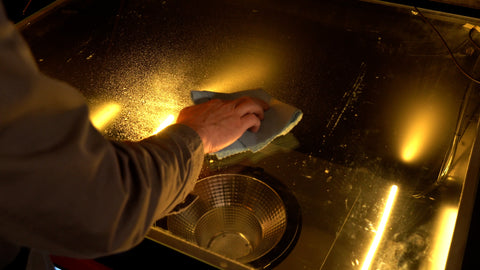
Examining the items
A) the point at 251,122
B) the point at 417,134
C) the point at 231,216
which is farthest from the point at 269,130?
the point at 417,134

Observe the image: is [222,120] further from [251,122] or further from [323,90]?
[323,90]

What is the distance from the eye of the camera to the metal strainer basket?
0.85m

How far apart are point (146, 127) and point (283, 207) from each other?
0.42 metres

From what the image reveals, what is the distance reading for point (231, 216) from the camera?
36.4 inches

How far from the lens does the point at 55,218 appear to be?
18.2 inches

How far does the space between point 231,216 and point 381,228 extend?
14.1 inches

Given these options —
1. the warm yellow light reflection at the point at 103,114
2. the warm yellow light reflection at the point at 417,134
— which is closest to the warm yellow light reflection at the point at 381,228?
the warm yellow light reflection at the point at 417,134

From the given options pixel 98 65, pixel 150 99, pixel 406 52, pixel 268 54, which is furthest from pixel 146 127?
pixel 406 52

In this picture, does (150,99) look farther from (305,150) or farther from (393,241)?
(393,241)

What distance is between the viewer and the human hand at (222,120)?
778 millimetres

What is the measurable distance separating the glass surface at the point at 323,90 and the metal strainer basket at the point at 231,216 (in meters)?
0.04

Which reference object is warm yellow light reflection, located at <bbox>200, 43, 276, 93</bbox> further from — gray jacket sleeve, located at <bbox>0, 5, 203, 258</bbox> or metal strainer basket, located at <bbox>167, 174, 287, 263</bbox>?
gray jacket sleeve, located at <bbox>0, 5, 203, 258</bbox>

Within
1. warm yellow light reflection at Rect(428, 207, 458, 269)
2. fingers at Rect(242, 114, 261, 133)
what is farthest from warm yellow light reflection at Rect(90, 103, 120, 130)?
warm yellow light reflection at Rect(428, 207, 458, 269)

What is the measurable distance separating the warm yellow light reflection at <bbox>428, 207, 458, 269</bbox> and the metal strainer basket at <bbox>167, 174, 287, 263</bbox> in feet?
1.02
